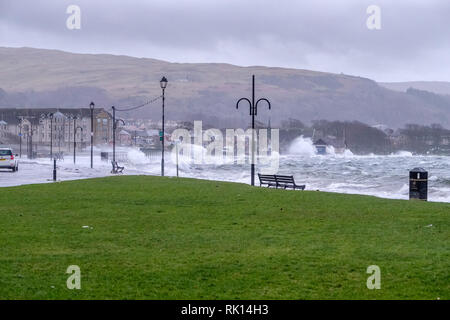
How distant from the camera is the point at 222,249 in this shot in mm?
10859

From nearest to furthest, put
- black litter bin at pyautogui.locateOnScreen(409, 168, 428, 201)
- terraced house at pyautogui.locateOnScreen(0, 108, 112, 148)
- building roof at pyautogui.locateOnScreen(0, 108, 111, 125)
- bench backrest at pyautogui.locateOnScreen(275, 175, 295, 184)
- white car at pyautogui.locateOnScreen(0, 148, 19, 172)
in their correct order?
black litter bin at pyautogui.locateOnScreen(409, 168, 428, 201)
bench backrest at pyautogui.locateOnScreen(275, 175, 295, 184)
white car at pyautogui.locateOnScreen(0, 148, 19, 172)
terraced house at pyautogui.locateOnScreen(0, 108, 112, 148)
building roof at pyautogui.locateOnScreen(0, 108, 111, 125)

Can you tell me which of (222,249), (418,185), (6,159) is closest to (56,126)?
(6,159)

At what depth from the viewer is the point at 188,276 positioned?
8828 mm

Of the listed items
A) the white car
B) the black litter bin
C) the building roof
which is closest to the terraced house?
the building roof

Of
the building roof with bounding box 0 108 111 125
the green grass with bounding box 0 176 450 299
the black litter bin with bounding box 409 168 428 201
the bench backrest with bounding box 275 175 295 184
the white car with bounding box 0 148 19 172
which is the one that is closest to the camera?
the green grass with bounding box 0 176 450 299

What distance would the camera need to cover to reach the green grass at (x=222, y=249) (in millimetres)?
8117

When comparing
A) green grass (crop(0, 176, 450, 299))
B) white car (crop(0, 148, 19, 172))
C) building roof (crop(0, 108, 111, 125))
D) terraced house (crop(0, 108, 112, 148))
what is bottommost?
green grass (crop(0, 176, 450, 299))

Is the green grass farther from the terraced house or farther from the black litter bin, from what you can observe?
the terraced house

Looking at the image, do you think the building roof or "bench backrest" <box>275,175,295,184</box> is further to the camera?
the building roof

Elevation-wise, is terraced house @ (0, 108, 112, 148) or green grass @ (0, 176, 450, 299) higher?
terraced house @ (0, 108, 112, 148)

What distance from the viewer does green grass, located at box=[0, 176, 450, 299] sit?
26.6 ft

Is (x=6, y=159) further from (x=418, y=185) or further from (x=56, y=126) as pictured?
(x=56, y=126)

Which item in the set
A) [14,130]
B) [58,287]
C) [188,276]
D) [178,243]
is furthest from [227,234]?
[14,130]

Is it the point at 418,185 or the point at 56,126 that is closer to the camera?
the point at 418,185
